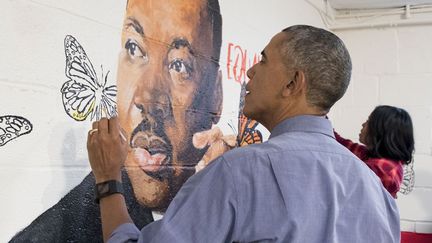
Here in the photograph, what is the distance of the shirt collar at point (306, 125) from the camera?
1020 mm

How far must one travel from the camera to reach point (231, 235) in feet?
2.91

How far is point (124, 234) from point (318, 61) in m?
0.52

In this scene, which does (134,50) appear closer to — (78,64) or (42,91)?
(78,64)

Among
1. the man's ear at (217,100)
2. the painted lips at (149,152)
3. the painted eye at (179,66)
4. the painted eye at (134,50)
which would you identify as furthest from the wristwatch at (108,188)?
the man's ear at (217,100)

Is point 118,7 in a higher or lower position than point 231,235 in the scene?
higher

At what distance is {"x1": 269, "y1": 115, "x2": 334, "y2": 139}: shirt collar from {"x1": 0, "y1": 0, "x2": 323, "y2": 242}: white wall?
1.77 feet

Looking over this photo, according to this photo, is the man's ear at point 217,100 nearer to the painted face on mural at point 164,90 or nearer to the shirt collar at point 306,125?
the painted face on mural at point 164,90

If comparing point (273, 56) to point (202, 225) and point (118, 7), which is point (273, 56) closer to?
point (202, 225)

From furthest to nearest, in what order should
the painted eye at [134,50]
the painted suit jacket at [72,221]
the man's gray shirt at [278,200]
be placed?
1. the painted eye at [134,50]
2. the painted suit jacket at [72,221]
3. the man's gray shirt at [278,200]

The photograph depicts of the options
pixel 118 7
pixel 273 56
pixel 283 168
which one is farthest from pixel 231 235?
pixel 118 7

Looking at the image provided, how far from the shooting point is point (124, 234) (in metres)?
0.95

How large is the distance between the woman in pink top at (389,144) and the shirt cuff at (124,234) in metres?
1.43

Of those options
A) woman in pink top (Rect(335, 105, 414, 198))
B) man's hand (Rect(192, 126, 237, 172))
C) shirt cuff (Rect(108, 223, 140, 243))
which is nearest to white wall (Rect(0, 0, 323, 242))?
shirt cuff (Rect(108, 223, 140, 243))

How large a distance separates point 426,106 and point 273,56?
94.2 inches
